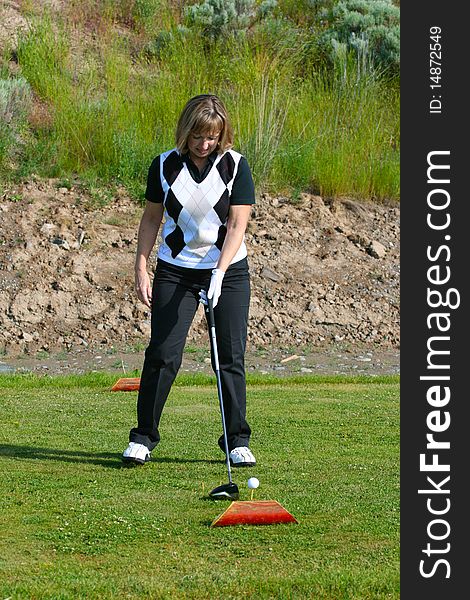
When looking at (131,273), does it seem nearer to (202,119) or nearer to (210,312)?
(210,312)

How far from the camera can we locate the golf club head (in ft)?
19.3

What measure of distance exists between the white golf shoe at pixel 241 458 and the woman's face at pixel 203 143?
170 centimetres

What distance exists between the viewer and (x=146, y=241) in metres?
6.72

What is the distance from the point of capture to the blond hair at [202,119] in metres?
6.27

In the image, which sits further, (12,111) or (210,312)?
(12,111)

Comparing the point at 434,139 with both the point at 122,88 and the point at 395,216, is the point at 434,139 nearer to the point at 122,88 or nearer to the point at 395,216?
the point at 395,216

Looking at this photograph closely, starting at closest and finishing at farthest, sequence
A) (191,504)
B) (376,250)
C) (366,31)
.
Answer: (191,504) → (376,250) → (366,31)

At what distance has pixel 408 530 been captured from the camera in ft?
17.3

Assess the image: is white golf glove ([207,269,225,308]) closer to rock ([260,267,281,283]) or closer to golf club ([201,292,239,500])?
golf club ([201,292,239,500])

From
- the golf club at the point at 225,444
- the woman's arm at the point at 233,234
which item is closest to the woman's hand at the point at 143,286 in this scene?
the golf club at the point at 225,444

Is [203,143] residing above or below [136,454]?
above

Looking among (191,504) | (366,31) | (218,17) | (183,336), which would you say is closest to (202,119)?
(183,336)

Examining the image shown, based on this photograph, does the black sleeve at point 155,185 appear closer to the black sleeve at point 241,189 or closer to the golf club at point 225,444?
the black sleeve at point 241,189

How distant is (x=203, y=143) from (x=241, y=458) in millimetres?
1807
